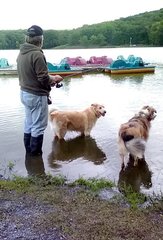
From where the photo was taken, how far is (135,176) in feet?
18.3

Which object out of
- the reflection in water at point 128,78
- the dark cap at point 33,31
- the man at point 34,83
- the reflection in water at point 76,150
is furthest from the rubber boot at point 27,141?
the reflection in water at point 128,78

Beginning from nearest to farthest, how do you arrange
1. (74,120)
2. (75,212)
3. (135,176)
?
1. (75,212)
2. (135,176)
3. (74,120)

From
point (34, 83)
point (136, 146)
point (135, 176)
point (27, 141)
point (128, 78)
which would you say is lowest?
point (135, 176)

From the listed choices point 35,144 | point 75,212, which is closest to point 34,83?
point 35,144

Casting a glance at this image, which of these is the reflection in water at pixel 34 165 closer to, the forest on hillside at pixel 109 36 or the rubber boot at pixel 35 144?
the rubber boot at pixel 35 144

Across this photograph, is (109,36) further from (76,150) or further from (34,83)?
(34,83)

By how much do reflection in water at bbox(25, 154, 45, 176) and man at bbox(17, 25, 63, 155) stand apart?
0.49 ft

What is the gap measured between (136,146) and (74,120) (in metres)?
2.18

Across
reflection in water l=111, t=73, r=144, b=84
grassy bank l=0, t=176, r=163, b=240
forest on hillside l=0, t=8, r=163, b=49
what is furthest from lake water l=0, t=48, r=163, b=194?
forest on hillside l=0, t=8, r=163, b=49

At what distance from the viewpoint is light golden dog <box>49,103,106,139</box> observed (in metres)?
7.37

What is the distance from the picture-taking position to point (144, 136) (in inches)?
247

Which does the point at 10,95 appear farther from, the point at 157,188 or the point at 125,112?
the point at 157,188

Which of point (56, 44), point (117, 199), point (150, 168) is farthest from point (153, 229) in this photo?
point (56, 44)

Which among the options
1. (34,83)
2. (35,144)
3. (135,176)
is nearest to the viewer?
(135,176)
